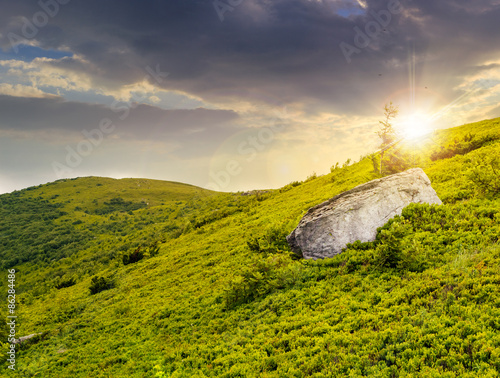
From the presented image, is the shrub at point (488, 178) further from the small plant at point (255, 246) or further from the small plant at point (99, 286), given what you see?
the small plant at point (99, 286)

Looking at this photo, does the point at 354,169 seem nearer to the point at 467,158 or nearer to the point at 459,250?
the point at 467,158

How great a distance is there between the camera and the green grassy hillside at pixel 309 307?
7.36 m

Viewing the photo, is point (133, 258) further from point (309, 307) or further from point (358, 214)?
point (358, 214)

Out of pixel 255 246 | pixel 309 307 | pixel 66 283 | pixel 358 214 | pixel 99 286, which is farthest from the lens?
pixel 66 283

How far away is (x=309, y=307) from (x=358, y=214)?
20.1ft

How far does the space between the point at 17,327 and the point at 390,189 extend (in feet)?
99.5

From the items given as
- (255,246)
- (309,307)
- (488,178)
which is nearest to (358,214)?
(309,307)

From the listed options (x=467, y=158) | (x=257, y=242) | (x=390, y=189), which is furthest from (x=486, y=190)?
(x=257, y=242)

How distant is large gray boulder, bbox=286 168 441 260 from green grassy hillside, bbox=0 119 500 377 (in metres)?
0.74

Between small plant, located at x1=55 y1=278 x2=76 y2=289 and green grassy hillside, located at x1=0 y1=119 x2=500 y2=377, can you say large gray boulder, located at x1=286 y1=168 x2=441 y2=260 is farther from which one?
small plant, located at x1=55 y1=278 x2=76 y2=289

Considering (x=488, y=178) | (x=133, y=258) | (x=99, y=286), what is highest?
(x=488, y=178)

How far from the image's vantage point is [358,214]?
573 inches

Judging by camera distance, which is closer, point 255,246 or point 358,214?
point 358,214

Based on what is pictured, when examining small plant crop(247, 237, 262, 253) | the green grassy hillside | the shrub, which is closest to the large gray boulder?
the green grassy hillside
